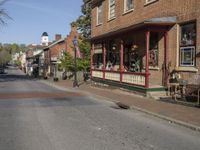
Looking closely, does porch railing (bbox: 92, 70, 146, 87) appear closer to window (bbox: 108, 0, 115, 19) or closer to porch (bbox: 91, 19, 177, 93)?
porch (bbox: 91, 19, 177, 93)

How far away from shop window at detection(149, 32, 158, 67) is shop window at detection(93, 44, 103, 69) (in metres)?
10.1

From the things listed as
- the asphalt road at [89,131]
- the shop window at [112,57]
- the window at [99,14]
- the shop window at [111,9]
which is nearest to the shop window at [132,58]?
the shop window at [112,57]

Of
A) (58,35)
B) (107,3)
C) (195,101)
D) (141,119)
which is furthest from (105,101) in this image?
(58,35)

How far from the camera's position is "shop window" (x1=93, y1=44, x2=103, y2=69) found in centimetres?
3296

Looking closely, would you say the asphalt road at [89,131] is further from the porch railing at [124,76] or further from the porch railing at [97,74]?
the porch railing at [97,74]

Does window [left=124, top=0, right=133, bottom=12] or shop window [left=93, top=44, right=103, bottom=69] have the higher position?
window [left=124, top=0, right=133, bottom=12]

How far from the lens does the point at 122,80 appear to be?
82.0 feet

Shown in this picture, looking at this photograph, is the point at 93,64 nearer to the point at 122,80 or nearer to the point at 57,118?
the point at 122,80

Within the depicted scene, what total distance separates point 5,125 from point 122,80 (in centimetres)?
1362

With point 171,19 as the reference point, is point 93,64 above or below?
below

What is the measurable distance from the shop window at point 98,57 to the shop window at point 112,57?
990 mm

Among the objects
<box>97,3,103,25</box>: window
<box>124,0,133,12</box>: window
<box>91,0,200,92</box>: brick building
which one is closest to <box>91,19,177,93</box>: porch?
<box>91,0,200,92</box>: brick building

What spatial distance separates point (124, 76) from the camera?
24.7m

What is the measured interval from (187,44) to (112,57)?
1273 centimetres
